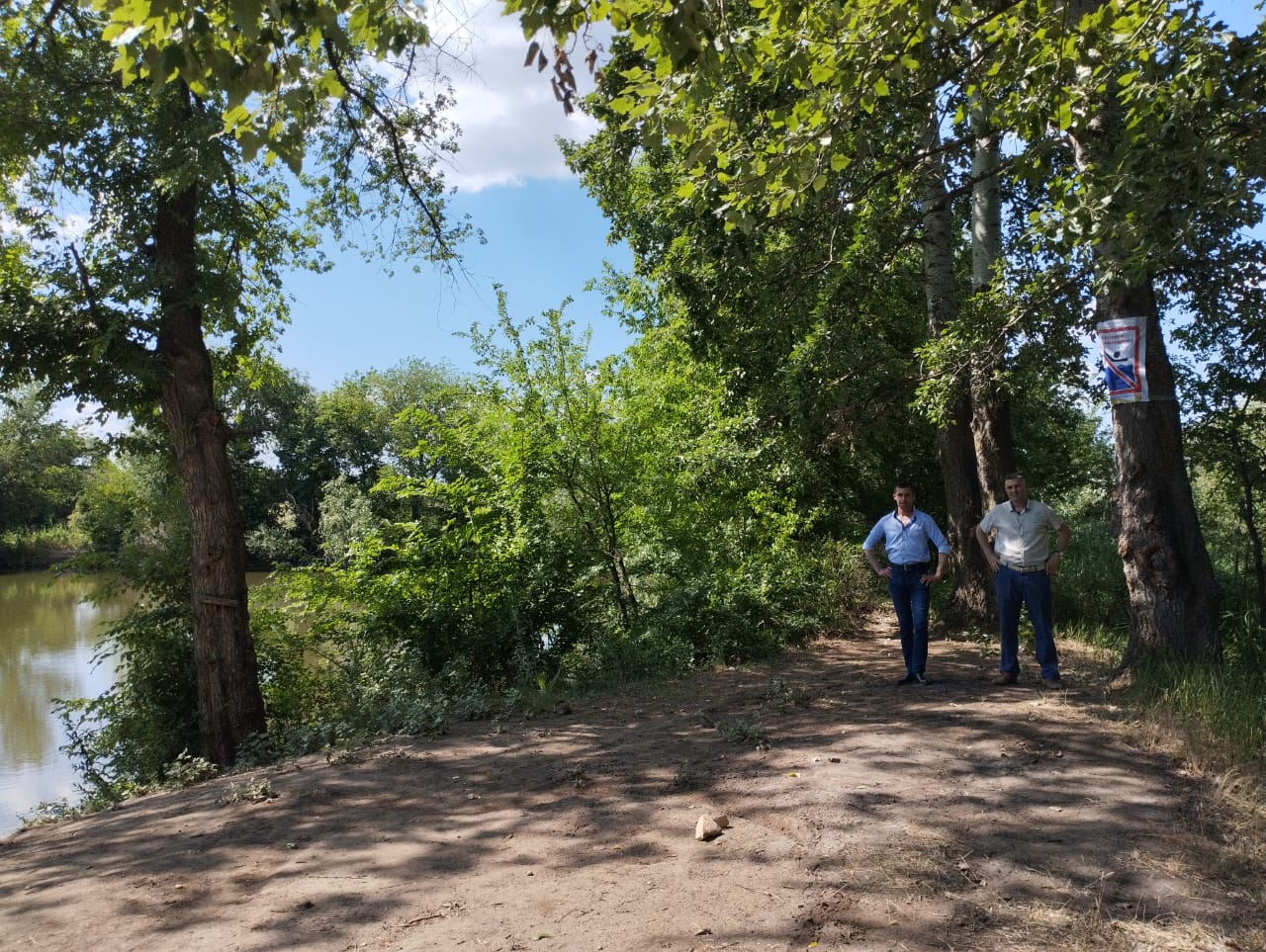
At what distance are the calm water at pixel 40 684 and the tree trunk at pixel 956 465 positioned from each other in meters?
11.2

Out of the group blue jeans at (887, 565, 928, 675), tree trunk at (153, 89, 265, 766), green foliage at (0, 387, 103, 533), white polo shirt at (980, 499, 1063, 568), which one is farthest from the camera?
green foliage at (0, 387, 103, 533)

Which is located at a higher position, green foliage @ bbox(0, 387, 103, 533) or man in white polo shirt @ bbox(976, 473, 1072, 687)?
green foliage @ bbox(0, 387, 103, 533)

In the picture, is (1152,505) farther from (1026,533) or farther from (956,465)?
(956,465)

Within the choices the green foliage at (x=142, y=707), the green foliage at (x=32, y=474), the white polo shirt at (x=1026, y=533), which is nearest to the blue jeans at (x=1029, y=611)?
the white polo shirt at (x=1026, y=533)

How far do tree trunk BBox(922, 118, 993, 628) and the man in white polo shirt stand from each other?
11.9ft

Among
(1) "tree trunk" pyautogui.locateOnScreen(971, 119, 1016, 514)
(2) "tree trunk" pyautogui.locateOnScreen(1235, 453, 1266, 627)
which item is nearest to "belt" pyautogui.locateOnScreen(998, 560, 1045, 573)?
(1) "tree trunk" pyautogui.locateOnScreen(971, 119, 1016, 514)

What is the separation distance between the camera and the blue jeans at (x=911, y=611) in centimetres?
765

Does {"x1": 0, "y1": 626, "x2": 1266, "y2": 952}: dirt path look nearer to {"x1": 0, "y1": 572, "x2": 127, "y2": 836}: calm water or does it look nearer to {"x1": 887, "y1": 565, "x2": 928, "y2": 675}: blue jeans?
{"x1": 887, "y1": 565, "x2": 928, "y2": 675}: blue jeans

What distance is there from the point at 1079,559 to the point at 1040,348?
7.61 metres

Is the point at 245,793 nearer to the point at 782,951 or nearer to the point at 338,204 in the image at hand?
the point at 782,951

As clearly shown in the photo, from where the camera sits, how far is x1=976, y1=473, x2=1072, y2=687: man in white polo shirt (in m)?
7.07

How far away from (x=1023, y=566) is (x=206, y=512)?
914cm

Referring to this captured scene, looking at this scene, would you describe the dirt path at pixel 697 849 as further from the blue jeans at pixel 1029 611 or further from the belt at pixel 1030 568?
the belt at pixel 1030 568

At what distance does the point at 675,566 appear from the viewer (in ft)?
40.0
